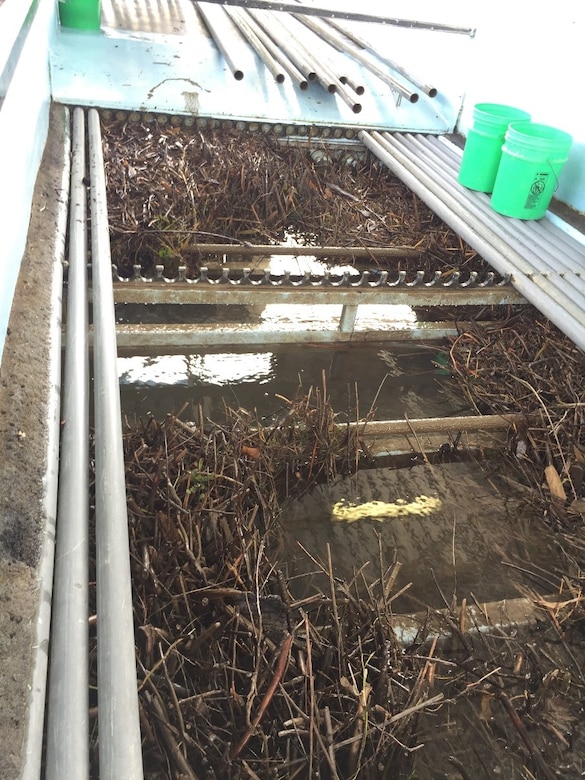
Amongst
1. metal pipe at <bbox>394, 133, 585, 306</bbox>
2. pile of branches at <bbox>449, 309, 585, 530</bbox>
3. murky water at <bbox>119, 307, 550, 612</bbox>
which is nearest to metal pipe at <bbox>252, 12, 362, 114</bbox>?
metal pipe at <bbox>394, 133, 585, 306</bbox>

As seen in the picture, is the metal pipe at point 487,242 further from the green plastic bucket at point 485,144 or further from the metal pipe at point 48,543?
the metal pipe at point 48,543

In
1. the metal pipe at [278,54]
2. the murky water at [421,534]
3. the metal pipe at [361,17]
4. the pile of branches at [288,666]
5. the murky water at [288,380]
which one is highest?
the metal pipe at [361,17]

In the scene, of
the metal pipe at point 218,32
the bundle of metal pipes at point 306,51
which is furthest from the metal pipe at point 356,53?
the metal pipe at point 218,32

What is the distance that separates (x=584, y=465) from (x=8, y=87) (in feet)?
8.41

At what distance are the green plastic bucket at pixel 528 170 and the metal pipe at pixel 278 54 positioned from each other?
1535 mm

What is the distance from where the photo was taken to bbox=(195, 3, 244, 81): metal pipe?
13.2 ft

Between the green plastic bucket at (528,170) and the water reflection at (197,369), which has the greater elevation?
the green plastic bucket at (528,170)

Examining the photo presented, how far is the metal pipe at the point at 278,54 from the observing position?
13.6 ft

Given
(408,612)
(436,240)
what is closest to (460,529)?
(408,612)

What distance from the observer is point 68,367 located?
5.34ft

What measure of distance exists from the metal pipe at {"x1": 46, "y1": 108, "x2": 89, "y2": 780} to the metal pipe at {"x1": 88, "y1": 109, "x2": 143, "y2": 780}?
0.10 feet

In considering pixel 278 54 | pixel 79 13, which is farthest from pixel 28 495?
pixel 79 13

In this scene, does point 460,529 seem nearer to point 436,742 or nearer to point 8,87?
point 436,742

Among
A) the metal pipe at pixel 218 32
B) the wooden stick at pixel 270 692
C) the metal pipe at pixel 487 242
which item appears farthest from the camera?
the metal pipe at pixel 218 32
